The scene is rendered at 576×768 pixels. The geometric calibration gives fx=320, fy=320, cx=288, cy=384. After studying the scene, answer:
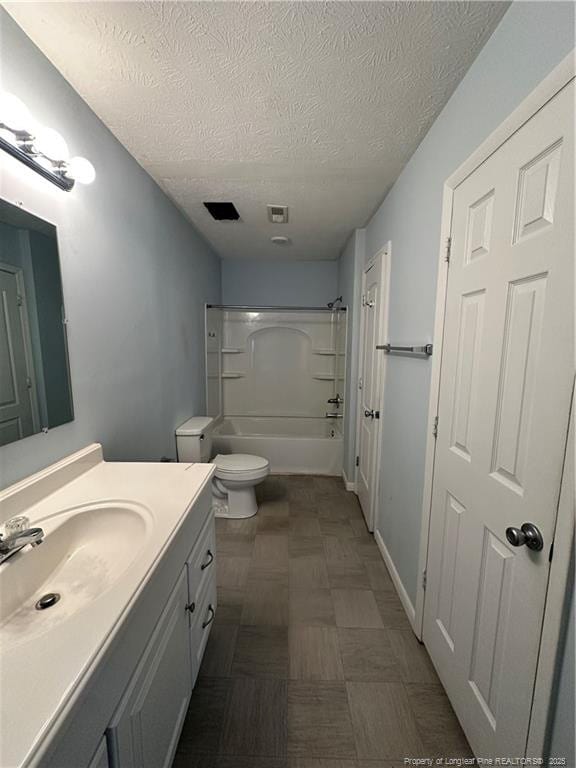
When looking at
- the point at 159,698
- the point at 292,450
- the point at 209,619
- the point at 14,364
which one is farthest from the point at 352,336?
the point at 159,698

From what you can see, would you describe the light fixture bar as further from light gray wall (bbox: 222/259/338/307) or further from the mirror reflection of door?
light gray wall (bbox: 222/259/338/307)

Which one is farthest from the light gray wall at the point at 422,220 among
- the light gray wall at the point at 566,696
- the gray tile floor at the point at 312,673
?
the light gray wall at the point at 566,696

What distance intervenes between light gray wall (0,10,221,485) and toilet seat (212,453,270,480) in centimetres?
50

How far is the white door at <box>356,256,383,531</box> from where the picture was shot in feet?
7.53

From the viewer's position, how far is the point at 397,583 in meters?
1.83

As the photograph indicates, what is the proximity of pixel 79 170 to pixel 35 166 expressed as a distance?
0.59 feet

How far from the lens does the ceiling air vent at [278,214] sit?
7.58ft

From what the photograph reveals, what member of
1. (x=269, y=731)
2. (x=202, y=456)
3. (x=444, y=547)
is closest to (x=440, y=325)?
(x=444, y=547)

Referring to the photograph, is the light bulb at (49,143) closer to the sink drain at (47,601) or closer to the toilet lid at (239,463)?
the sink drain at (47,601)

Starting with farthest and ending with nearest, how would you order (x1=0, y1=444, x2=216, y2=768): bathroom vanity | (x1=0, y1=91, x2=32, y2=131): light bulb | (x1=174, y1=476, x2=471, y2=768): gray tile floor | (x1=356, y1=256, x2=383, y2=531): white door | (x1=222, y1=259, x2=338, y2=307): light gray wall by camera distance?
(x1=222, y1=259, x2=338, y2=307): light gray wall
(x1=356, y1=256, x2=383, y2=531): white door
(x1=174, y1=476, x2=471, y2=768): gray tile floor
(x1=0, y1=91, x2=32, y2=131): light bulb
(x1=0, y1=444, x2=216, y2=768): bathroom vanity

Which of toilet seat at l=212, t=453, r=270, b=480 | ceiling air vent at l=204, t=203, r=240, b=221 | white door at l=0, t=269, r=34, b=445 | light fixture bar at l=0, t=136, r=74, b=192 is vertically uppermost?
ceiling air vent at l=204, t=203, r=240, b=221

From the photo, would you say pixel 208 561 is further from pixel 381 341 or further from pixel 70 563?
pixel 381 341

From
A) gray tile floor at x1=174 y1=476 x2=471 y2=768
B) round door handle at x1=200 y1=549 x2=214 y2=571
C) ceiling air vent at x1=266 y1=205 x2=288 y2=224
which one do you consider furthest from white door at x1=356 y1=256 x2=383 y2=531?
round door handle at x1=200 y1=549 x2=214 y2=571

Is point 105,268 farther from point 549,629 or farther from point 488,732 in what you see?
point 488,732
